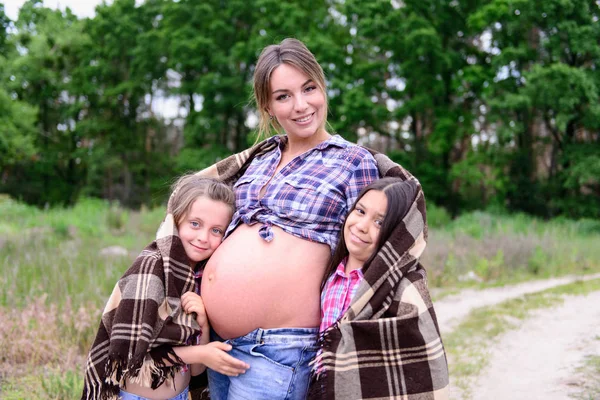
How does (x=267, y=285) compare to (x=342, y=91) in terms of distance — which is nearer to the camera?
(x=267, y=285)

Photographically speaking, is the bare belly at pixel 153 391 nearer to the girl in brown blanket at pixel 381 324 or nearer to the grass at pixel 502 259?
the girl in brown blanket at pixel 381 324

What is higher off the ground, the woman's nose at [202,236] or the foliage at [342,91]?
the foliage at [342,91]

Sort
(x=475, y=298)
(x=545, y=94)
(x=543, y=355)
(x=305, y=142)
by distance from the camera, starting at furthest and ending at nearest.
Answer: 1. (x=545, y=94)
2. (x=475, y=298)
3. (x=543, y=355)
4. (x=305, y=142)

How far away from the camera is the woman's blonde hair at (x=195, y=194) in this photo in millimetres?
2666

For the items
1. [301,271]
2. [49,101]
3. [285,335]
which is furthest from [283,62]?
[49,101]

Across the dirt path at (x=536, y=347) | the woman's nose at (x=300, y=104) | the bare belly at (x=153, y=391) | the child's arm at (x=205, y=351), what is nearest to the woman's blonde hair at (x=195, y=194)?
the child's arm at (x=205, y=351)

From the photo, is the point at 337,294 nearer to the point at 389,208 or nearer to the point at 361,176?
the point at 389,208

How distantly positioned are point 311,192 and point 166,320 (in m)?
0.85

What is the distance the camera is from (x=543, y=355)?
4789 mm

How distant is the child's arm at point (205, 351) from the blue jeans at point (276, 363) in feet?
0.20

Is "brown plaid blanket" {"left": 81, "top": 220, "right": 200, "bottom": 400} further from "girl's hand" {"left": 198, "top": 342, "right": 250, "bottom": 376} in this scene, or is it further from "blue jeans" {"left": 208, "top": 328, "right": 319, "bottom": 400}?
"blue jeans" {"left": 208, "top": 328, "right": 319, "bottom": 400}

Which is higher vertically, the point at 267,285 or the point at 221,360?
the point at 267,285

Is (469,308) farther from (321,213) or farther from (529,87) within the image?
(529,87)

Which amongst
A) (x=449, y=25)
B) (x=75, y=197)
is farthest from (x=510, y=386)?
(x=75, y=197)
